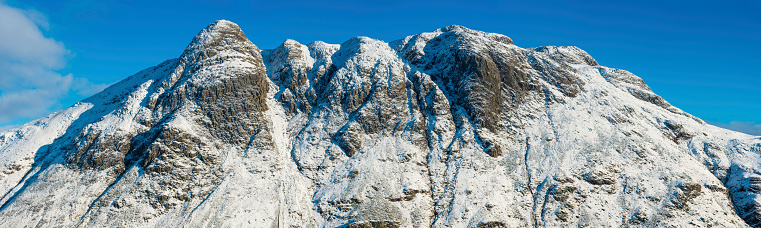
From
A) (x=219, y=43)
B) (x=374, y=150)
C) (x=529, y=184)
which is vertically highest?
(x=219, y=43)

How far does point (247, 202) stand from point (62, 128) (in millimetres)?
52565

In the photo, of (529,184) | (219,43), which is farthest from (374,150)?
(219,43)

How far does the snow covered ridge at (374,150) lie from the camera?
7206 cm

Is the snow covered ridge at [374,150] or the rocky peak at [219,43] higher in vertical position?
the rocky peak at [219,43]

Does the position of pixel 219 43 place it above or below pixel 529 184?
above

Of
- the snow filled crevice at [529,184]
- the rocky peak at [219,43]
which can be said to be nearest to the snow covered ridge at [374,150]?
the snow filled crevice at [529,184]

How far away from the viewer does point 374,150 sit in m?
85.2

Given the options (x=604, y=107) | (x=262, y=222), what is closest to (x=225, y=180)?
(x=262, y=222)

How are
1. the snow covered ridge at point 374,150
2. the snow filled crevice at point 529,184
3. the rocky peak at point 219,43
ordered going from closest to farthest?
the snow covered ridge at point 374,150, the snow filled crevice at point 529,184, the rocky peak at point 219,43

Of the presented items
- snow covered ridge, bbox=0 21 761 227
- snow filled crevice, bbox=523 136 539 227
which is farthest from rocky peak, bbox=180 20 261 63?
snow filled crevice, bbox=523 136 539 227

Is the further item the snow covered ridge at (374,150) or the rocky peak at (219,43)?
the rocky peak at (219,43)

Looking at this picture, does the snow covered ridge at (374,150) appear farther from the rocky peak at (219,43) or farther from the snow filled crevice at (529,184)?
the rocky peak at (219,43)

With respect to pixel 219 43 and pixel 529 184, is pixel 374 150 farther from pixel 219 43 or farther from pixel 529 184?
pixel 219 43

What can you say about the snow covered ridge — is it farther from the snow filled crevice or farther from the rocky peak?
the rocky peak
